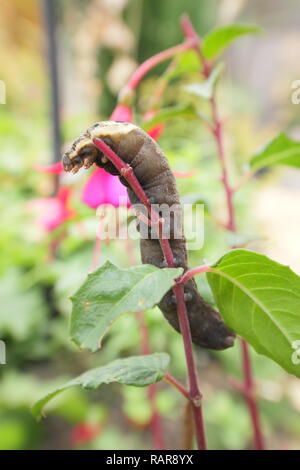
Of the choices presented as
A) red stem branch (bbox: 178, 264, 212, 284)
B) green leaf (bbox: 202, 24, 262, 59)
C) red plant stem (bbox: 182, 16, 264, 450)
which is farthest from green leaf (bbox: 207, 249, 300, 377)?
green leaf (bbox: 202, 24, 262, 59)

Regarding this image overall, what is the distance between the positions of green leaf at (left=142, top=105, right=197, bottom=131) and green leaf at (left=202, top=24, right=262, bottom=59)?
9 centimetres

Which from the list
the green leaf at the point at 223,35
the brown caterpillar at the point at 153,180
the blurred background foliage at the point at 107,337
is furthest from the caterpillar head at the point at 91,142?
the green leaf at the point at 223,35

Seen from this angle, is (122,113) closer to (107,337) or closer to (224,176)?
(224,176)

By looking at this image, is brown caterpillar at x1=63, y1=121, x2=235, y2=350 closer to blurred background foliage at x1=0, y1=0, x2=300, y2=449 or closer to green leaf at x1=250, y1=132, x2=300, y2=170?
blurred background foliage at x1=0, y1=0, x2=300, y2=449

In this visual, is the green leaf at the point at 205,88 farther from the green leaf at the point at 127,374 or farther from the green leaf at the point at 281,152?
the green leaf at the point at 127,374

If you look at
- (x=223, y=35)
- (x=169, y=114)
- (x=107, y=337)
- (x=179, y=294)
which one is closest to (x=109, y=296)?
(x=179, y=294)

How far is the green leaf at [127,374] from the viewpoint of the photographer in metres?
0.27

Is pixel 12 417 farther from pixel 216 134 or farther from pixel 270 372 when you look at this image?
pixel 216 134

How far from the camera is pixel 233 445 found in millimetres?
844

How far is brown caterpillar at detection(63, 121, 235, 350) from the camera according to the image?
25 cm

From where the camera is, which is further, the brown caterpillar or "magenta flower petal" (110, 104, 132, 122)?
"magenta flower petal" (110, 104, 132, 122)

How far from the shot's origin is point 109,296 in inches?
9.5

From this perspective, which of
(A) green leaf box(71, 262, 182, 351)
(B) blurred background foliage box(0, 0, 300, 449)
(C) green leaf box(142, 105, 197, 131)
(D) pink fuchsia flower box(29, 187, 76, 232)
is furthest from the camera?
(B) blurred background foliage box(0, 0, 300, 449)

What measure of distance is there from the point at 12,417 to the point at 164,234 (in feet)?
2.45
